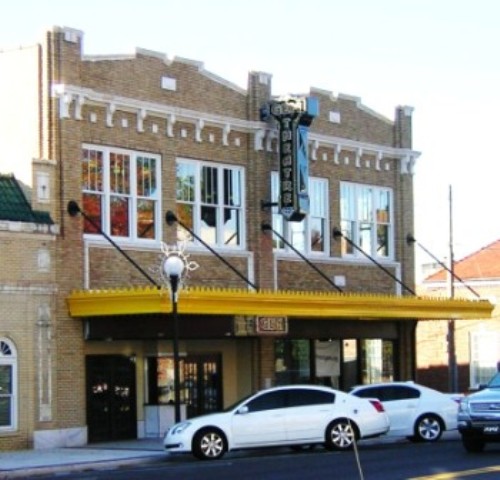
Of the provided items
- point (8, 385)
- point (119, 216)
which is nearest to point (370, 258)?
point (119, 216)

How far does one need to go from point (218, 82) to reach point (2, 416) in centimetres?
1118

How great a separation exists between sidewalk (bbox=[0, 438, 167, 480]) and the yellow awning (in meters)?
3.09

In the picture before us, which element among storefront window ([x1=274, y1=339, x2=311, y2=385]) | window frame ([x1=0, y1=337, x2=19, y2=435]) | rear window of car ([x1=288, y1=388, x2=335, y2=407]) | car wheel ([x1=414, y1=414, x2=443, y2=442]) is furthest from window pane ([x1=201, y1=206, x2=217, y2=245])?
rear window of car ([x1=288, y1=388, x2=335, y2=407])

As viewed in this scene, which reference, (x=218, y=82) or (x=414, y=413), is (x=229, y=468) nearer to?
(x=414, y=413)

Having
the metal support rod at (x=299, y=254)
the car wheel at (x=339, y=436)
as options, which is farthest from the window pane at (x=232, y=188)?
the car wheel at (x=339, y=436)

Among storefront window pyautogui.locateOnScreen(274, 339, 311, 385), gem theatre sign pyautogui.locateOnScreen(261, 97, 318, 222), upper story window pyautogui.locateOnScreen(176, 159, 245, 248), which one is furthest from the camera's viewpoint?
storefront window pyautogui.locateOnScreen(274, 339, 311, 385)

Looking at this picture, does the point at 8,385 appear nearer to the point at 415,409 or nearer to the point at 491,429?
the point at 415,409

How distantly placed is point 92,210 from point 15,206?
2.32m

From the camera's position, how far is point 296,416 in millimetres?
26484

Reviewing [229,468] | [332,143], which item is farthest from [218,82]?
[229,468]

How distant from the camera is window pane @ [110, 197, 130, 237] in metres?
31.5

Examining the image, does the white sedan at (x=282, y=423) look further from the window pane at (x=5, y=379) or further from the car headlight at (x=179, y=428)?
the window pane at (x=5, y=379)

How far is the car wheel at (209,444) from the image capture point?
25470mm

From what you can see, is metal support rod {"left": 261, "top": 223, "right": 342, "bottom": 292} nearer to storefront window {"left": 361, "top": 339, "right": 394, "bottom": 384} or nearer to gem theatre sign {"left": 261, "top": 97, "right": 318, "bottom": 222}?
gem theatre sign {"left": 261, "top": 97, "right": 318, "bottom": 222}
